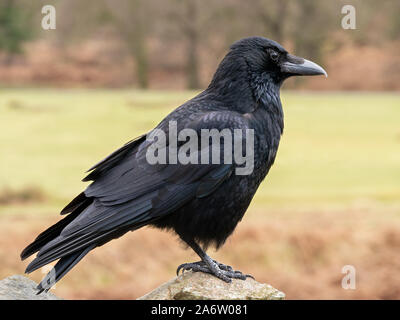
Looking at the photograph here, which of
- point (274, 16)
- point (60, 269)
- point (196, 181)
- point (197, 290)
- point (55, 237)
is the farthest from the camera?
point (274, 16)

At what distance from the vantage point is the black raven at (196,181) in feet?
12.7

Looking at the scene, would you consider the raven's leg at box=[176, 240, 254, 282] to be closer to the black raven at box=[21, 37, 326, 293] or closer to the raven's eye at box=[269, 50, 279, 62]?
the black raven at box=[21, 37, 326, 293]

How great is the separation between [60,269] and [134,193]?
70 centimetres

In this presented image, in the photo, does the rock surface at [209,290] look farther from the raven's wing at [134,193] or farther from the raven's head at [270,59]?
the raven's head at [270,59]

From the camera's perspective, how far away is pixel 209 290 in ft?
14.2

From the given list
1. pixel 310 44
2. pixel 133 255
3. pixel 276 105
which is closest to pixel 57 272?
pixel 276 105

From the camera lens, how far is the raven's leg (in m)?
4.44

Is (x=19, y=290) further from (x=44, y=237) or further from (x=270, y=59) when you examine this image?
(x=270, y=59)

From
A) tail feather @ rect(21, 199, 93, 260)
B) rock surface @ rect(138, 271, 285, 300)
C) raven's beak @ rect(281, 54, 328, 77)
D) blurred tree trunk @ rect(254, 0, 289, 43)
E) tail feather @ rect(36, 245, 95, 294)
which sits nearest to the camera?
tail feather @ rect(36, 245, 95, 294)

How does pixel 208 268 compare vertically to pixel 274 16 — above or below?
below

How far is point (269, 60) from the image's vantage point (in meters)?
4.41

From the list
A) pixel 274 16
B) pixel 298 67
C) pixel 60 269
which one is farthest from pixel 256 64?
pixel 274 16

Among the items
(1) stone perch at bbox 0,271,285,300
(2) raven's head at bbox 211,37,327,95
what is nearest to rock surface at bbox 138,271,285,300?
(1) stone perch at bbox 0,271,285,300

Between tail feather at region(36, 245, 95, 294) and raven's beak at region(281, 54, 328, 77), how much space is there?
1.95m
